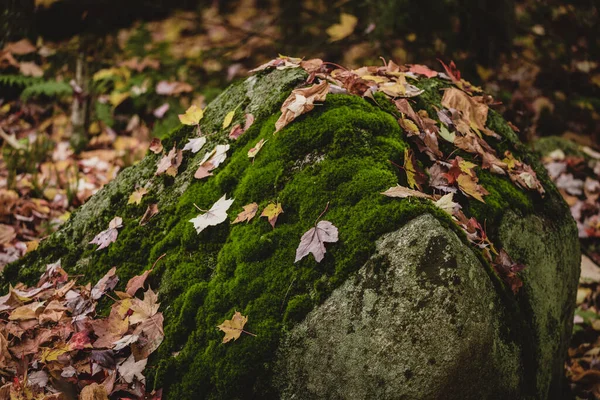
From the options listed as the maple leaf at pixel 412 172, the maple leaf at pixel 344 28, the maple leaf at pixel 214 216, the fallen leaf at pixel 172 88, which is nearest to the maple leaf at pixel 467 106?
the maple leaf at pixel 412 172

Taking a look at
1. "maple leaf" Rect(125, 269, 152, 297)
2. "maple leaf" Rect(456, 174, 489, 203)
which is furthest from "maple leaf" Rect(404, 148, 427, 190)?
"maple leaf" Rect(125, 269, 152, 297)

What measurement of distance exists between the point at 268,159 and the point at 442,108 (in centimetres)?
99

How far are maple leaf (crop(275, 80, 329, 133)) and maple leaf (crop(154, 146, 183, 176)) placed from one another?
2.04 feet

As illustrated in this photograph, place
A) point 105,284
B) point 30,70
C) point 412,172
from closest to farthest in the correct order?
point 412,172, point 105,284, point 30,70

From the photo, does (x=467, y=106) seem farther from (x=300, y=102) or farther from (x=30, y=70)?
(x=30, y=70)

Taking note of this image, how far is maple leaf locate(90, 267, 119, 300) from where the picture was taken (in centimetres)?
208

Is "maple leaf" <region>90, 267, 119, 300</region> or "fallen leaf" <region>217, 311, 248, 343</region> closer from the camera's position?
"fallen leaf" <region>217, 311, 248, 343</region>

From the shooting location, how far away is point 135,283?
2.01 metres

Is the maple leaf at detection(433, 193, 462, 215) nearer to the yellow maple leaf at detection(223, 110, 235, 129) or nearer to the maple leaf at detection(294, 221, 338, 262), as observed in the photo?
the maple leaf at detection(294, 221, 338, 262)

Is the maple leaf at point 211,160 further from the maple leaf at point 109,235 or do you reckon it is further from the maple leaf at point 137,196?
the maple leaf at point 109,235

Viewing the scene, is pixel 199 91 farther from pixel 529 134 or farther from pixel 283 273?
pixel 283 273

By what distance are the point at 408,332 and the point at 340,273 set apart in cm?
28

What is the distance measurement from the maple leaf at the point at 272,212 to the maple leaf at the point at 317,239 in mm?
161

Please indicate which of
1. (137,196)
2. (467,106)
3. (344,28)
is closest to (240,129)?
(137,196)
